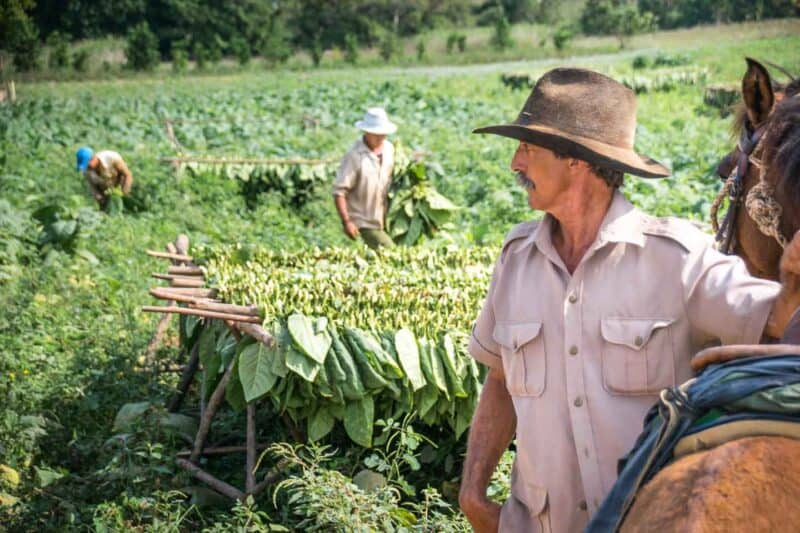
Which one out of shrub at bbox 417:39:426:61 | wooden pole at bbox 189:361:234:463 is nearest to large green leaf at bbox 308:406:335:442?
wooden pole at bbox 189:361:234:463

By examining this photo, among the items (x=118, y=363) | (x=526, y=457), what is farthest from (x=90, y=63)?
(x=526, y=457)

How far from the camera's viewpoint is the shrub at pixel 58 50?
2953cm

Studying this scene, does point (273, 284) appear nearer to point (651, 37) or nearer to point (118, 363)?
point (118, 363)

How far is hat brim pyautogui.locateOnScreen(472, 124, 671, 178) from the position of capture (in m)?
2.79

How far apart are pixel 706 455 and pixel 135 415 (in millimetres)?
5408

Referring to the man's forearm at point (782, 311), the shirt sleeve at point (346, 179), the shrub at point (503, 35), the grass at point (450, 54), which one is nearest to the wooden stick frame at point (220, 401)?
the shirt sleeve at point (346, 179)

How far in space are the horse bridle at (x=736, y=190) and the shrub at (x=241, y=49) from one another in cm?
3796

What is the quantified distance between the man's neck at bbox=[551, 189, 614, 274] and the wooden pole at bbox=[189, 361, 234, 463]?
3151mm

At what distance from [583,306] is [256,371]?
2967mm

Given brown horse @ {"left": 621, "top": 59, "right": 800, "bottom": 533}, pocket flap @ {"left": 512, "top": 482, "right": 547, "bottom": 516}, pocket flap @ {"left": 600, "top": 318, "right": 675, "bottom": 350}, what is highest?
brown horse @ {"left": 621, "top": 59, "right": 800, "bottom": 533}

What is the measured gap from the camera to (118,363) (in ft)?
25.3

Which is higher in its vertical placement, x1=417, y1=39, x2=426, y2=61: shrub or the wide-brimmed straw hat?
the wide-brimmed straw hat

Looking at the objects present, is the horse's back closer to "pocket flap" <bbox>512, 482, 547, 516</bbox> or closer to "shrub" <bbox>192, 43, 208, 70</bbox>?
"pocket flap" <bbox>512, 482, 547, 516</bbox>

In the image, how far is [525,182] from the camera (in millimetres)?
2953
